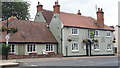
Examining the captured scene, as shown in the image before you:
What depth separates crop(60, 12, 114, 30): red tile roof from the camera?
3602 centimetres

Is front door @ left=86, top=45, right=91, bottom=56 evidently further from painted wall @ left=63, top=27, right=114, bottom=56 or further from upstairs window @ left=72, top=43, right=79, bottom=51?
upstairs window @ left=72, top=43, right=79, bottom=51

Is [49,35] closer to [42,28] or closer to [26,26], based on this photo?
[42,28]

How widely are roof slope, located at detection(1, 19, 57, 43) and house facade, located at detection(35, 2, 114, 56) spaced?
1.41 metres

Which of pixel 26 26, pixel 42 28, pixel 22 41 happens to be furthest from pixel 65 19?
pixel 22 41

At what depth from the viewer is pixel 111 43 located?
Result: 41.3m

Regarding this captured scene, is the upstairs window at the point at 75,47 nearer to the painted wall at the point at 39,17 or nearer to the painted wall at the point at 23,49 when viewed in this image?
the painted wall at the point at 23,49

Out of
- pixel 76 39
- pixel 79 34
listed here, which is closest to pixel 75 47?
pixel 76 39

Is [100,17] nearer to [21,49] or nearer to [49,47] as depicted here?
[49,47]

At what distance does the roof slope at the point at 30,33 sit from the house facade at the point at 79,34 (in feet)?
4.64

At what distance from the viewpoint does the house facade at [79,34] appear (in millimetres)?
34594

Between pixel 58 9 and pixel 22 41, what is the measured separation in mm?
9312

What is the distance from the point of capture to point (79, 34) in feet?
118

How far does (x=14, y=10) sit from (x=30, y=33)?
16834mm

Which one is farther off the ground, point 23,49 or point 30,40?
point 30,40
